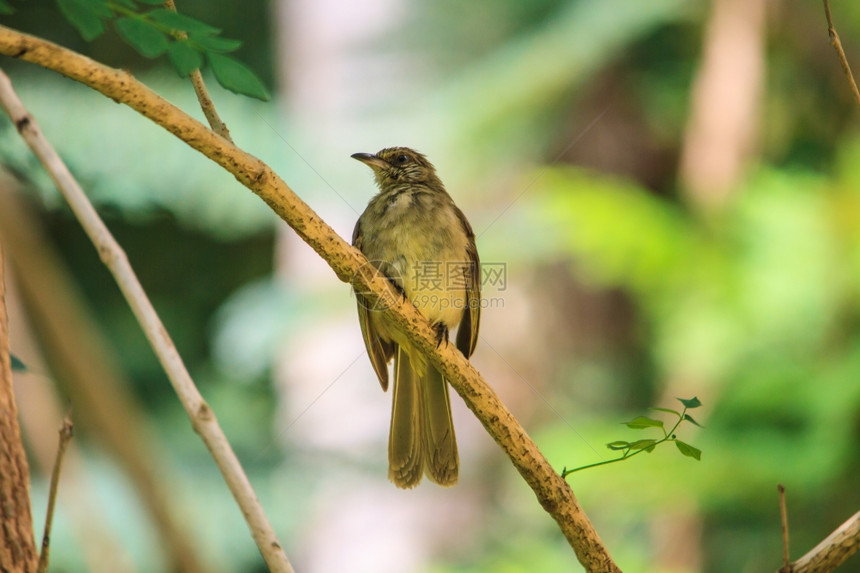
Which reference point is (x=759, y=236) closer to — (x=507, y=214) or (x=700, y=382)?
(x=700, y=382)

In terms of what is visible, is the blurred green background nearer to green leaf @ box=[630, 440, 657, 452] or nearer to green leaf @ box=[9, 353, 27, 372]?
green leaf @ box=[9, 353, 27, 372]

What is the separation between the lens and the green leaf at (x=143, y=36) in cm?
185

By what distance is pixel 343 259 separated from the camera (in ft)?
7.97

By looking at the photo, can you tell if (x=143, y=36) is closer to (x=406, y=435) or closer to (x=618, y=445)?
(x=618, y=445)

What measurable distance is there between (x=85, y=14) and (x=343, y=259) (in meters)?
0.95

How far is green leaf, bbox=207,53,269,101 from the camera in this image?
74.5 inches

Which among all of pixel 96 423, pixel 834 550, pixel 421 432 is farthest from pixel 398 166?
pixel 834 550

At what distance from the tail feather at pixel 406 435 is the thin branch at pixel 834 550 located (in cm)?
199

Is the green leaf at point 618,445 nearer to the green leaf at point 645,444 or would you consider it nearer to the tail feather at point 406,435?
the green leaf at point 645,444

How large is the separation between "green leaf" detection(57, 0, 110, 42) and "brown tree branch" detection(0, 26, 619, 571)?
0.19ft

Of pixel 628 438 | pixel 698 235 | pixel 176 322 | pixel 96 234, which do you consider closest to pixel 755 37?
pixel 698 235

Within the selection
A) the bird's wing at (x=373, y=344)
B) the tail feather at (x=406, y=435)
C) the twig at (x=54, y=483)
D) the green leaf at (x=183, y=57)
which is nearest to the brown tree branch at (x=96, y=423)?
the twig at (x=54, y=483)

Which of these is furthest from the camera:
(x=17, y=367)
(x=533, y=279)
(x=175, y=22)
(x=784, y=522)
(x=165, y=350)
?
(x=533, y=279)

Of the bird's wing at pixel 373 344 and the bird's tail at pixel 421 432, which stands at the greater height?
the bird's wing at pixel 373 344
